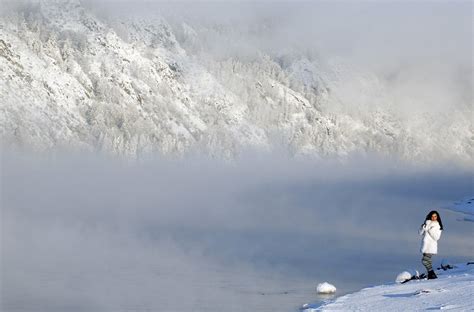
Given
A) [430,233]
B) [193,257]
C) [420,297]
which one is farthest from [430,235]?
[193,257]

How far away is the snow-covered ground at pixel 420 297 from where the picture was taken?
31.2 m

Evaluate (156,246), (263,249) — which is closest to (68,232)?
(156,246)

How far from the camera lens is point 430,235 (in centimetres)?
3478

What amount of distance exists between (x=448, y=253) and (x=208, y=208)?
99973mm

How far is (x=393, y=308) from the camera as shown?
107 ft

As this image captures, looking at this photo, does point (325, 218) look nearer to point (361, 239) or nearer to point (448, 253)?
point (361, 239)

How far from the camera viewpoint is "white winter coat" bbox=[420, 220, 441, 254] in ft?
114

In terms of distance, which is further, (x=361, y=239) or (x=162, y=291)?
(x=361, y=239)

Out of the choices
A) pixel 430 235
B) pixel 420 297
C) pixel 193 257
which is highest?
pixel 193 257


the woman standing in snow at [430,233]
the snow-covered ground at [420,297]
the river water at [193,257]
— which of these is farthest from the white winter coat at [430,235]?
the river water at [193,257]

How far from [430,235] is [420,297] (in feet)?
10.1

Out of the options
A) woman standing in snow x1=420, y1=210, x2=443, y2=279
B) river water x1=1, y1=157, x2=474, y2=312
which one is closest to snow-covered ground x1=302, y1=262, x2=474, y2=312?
woman standing in snow x1=420, y1=210, x2=443, y2=279

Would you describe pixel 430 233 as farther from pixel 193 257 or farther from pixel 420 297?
pixel 193 257

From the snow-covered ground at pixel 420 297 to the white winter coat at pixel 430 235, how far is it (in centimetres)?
181
